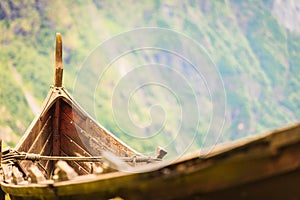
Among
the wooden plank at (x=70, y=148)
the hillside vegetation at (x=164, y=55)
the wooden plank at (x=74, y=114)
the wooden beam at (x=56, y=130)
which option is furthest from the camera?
the hillside vegetation at (x=164, y=55)

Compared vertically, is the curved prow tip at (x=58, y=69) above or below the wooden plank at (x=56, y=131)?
above

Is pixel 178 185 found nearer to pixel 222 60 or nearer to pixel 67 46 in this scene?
pixel 67 46

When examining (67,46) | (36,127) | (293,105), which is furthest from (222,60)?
(36,127)

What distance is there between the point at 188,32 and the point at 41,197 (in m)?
29.1

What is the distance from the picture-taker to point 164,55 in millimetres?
26969

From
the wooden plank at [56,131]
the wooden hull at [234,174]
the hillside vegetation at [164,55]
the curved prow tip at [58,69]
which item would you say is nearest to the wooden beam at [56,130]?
the wooden plank at [56,131]

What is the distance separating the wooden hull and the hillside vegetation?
58.2 feet

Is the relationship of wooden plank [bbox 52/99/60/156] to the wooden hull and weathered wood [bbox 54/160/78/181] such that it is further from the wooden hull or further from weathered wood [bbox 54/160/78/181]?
the wooden hull

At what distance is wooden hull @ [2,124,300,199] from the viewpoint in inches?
39.9

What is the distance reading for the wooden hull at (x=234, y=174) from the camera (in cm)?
101

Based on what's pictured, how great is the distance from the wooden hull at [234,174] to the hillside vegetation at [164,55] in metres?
17.7

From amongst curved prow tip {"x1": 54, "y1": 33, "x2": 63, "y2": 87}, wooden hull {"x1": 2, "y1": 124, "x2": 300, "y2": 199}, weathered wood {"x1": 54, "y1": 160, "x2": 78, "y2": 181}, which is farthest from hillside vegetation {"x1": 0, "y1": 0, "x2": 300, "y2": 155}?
wooden hull {"x1": 2, "y1": 124, "x2": 300, "y2": 199}

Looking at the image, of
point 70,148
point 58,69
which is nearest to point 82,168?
point 70,148

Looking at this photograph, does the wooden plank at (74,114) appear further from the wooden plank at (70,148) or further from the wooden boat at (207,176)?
the wooden boat at (207,176)
